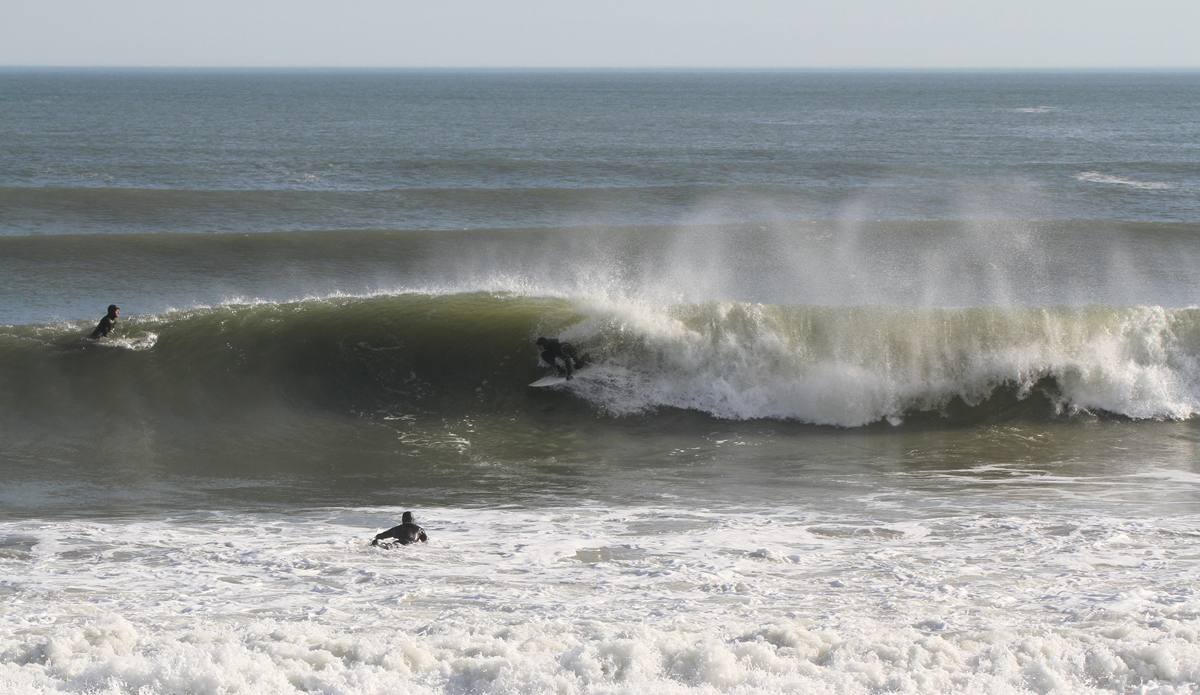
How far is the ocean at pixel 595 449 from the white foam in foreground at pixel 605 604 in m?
0.03

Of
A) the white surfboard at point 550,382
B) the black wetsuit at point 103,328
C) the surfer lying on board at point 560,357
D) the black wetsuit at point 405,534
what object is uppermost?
the black wetsuit at point 103,328

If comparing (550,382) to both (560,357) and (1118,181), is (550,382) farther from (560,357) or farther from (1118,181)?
(1118,181)

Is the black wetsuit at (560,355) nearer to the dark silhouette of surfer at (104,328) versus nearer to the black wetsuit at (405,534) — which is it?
the black wetsuit at (405,534)

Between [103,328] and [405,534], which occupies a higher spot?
[103,328]

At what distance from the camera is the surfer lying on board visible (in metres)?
11.9

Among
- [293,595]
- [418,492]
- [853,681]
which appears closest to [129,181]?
[418,492]

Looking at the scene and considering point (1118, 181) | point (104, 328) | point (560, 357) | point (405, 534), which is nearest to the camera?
point (405, 534)

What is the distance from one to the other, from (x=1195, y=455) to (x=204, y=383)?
446 inches

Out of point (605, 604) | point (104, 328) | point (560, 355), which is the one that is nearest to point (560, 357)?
point (560, 355)

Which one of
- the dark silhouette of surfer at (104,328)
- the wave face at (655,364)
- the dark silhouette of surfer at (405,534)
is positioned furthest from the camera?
the dark silhouette of surfer at (104,328)

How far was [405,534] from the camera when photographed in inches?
280

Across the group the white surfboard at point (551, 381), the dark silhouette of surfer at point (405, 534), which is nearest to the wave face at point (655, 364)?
the white surfboard at point (551, 381)

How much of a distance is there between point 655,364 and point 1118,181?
2867 cm

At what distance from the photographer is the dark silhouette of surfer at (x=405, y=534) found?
23.2ft
